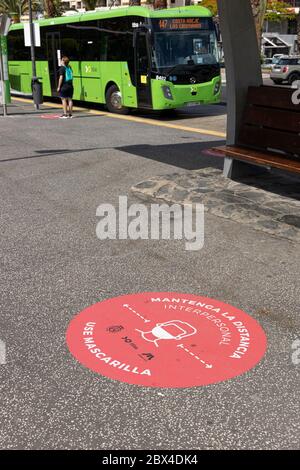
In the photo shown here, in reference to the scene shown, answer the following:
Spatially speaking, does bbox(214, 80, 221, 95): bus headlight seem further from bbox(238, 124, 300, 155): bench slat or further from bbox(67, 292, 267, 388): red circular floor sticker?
bbox(67, 292, 267, 388): red circular floor sticker

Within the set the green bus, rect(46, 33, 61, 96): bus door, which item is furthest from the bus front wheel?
rect(46, 33, 61, 96): bus door

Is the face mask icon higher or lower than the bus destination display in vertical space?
lower

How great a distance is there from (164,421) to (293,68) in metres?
32.6

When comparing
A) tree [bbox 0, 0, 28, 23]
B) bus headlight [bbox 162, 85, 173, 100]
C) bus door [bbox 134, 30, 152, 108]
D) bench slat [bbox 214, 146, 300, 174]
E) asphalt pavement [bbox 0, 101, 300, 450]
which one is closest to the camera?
asphalt pavement [bbox 0, 101, 300, 450]

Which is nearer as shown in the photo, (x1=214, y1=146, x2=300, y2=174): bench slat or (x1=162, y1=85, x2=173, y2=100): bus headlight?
(x1=214, y1=146, x2=300, y2=174): bench slat

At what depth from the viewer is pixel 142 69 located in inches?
635

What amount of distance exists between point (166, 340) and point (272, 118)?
4495 millimetres

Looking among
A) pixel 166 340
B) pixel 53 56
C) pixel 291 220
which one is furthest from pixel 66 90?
pixel 166 340

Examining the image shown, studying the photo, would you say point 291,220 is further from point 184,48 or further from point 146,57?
point 184,48

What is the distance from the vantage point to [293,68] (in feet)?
107

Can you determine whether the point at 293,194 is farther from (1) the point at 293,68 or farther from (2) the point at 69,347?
(1) the point at 293,68

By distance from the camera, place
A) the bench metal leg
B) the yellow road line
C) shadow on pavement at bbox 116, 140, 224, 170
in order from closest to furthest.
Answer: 1. the bench metal leg
2. shadow on pavement at bbox 116, 140, 224, 170
3. the yellow road line

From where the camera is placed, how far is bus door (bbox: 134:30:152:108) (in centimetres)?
1588

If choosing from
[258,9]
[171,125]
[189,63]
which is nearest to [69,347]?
[171,125]
